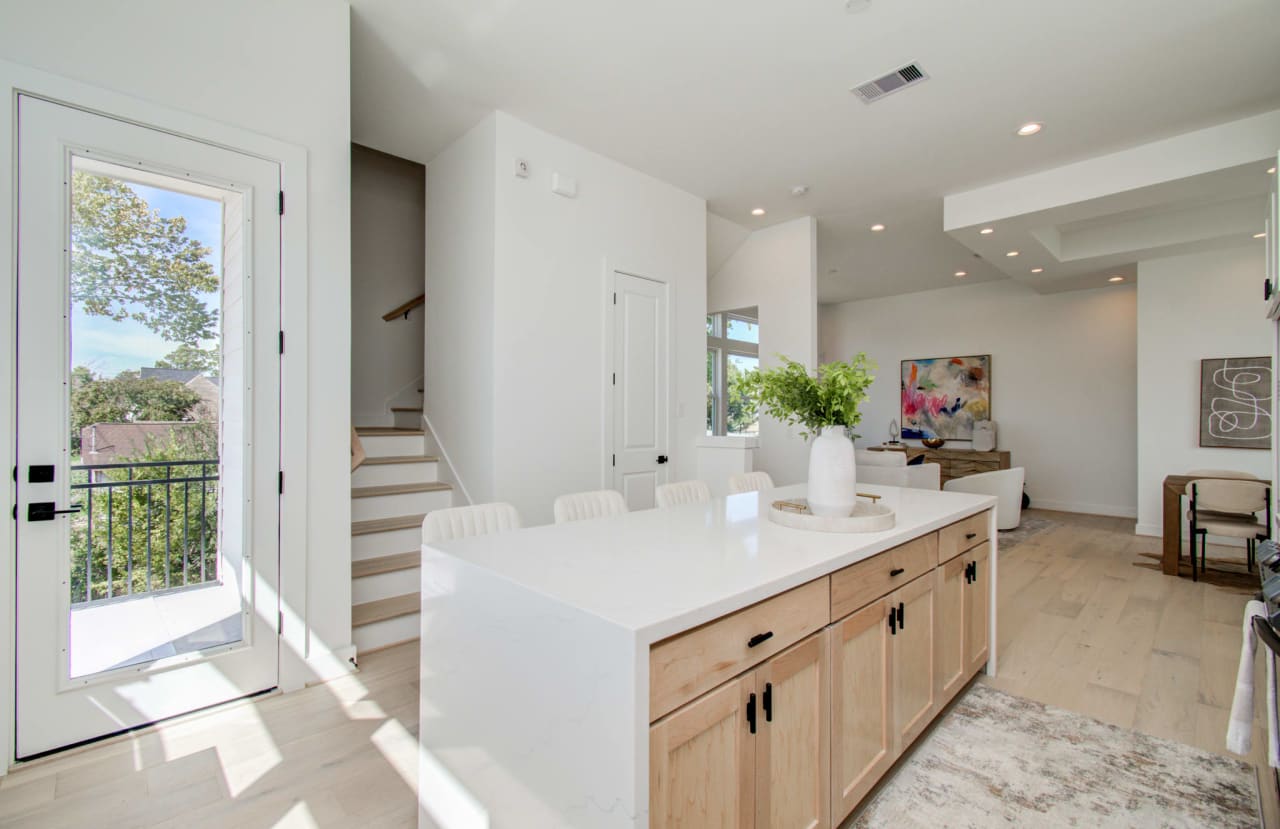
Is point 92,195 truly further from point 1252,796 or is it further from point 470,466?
point 1252,796

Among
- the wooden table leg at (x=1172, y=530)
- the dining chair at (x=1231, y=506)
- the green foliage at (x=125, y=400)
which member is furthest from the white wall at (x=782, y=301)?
the green foliage at (x=125, y=400)

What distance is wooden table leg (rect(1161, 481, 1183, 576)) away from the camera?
4.35 meters

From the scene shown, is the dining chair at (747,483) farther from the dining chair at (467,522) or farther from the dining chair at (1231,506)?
the dining chair at (1231,506)

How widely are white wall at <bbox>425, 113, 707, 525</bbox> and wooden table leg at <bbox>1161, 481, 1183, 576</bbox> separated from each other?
4396 mm

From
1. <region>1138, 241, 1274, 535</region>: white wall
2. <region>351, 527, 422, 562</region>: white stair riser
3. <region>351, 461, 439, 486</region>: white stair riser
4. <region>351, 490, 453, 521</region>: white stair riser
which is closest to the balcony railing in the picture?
<region>351, 527, 422, 562</region>: white stair riser

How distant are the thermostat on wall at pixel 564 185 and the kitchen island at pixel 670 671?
260 cm

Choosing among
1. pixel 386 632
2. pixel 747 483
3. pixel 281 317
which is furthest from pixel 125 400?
pixel 747 483

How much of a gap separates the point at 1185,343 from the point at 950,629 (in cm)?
542

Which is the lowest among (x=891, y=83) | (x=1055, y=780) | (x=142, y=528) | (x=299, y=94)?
(x=1055, y=780)

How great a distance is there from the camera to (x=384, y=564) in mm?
3188

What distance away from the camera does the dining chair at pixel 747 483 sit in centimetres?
306

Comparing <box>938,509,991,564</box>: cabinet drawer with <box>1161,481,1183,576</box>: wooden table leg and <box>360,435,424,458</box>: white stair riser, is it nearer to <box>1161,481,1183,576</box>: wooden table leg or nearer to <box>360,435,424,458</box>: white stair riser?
<box>1161,481,1183,576</box>: wooden table leg

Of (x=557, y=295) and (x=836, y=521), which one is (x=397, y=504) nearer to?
(x=557, y=295)

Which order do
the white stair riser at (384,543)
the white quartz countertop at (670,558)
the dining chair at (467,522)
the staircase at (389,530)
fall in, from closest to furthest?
the white quartz countertop at (670,558) < the dining chair at (467,522) < the staircase at (389,530) < the white stair riser at (384,543)
